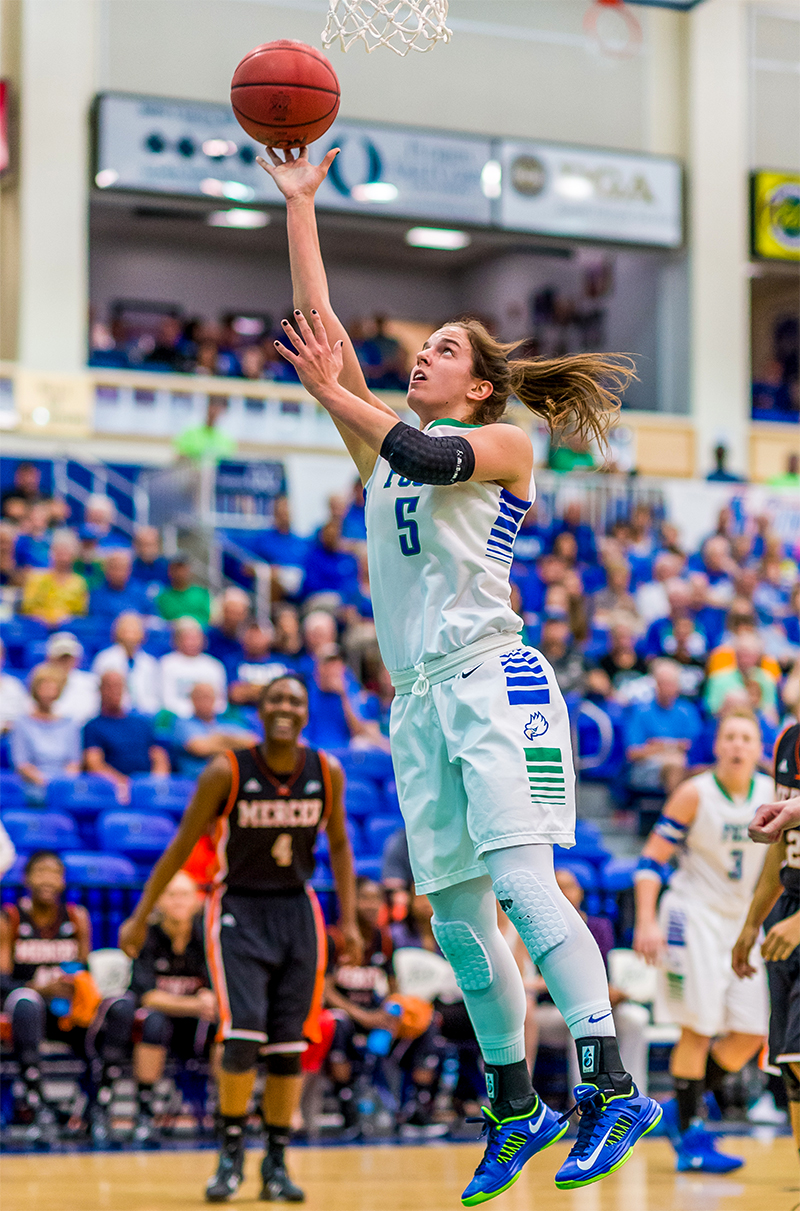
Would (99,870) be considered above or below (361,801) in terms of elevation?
below

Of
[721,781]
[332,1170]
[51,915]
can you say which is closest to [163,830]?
[51,915]

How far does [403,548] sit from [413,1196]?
10.9 feet

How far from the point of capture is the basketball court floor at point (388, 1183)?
6137 millimetres

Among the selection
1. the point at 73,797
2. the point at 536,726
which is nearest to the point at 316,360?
the point at 536,726

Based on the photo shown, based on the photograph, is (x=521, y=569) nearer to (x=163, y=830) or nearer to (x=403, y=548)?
(x=163, y=830)

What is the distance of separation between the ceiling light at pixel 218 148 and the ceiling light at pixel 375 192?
1.60 m

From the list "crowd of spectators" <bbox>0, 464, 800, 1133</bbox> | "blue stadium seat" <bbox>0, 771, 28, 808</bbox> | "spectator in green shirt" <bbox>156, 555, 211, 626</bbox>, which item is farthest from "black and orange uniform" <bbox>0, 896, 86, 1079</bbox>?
"spectator in green shirt" <bbox>156, 555, 211, 626</bbox>

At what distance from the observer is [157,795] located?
9.80 m

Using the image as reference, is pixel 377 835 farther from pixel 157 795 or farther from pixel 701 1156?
pixel 701 1156

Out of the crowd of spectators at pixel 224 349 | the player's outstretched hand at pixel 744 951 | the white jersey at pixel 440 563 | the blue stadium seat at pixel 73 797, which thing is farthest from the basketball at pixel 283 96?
the crowd of spectators at pixel 224 349

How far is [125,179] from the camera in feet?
Result: 59.4

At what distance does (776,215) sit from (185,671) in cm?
1298

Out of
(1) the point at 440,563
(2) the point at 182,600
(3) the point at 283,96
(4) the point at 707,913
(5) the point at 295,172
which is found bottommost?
(4) the point at 707,913

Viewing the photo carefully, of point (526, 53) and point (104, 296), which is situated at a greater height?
point (526, 53)
